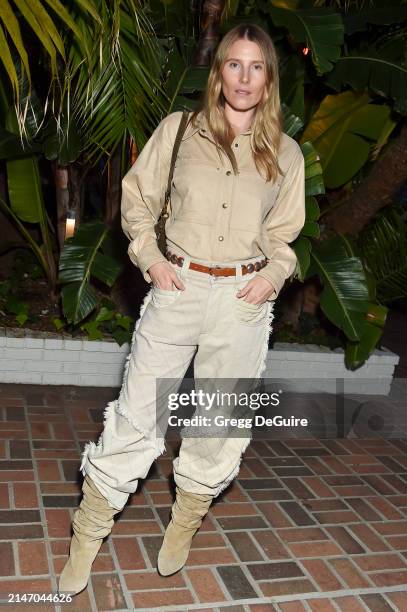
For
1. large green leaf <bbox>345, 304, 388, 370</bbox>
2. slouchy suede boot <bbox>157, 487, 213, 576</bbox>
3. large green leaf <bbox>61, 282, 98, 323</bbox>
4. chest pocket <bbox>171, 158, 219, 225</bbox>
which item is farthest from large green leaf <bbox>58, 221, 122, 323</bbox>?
chest pocket <bbox>171, 158, 219, 225</bbox>

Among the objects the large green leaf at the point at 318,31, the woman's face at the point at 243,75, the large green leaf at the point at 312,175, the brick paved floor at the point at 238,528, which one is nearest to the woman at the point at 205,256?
the woman's face at the point at 243,75

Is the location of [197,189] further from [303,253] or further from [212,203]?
[303,253]

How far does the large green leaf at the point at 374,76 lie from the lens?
4.43 m

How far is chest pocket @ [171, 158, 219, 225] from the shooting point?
230 cm

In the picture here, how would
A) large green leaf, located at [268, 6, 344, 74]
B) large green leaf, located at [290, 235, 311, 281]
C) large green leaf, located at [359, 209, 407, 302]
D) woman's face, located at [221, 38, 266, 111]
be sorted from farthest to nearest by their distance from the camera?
large green leaf, located at [359, 209, 407, 302] < large green leaf, located at [290, 235, 311, 281] < large green leaf, located at [268, 6, 344, 74] < woman's face, located at [221, 38, 266, 111]

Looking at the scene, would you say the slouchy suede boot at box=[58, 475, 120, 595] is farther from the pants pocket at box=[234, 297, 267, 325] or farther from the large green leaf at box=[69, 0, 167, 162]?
the large green leaf at box=[69, 0, 167, 162]

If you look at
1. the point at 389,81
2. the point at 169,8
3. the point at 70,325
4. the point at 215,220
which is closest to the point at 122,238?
the point at 70,325

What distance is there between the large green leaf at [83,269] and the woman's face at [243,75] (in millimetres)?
2322

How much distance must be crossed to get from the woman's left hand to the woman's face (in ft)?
2.08

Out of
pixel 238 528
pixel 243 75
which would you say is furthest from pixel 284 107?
pixel 238 528

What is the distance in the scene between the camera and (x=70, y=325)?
15.7 feet

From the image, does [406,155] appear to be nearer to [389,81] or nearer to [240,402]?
[389,81]

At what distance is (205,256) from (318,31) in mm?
2430

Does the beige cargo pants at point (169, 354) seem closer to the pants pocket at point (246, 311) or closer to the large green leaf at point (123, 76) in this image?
the pants pocket at point (246, 311)
